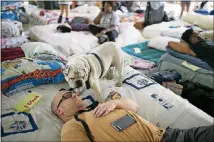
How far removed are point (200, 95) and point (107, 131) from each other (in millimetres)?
823

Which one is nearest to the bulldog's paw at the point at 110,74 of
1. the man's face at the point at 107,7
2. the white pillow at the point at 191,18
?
the man's face at the point at 107,7

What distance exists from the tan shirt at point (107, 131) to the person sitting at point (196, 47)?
88 centimetres

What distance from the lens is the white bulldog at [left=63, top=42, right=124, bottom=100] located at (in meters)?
1.30

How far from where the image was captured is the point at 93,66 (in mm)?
1402

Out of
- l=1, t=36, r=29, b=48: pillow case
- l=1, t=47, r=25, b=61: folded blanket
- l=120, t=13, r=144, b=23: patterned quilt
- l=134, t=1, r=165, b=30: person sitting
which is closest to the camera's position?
l=1, t=47, r=25, b=61: folded blanket

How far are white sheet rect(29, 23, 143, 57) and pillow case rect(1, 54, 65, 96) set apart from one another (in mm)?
700

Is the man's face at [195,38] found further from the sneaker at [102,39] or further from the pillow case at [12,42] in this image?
the pillow case at [12,42]

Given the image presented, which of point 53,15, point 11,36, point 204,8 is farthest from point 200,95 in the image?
point 204,8

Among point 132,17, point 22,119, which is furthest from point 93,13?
point 22,119

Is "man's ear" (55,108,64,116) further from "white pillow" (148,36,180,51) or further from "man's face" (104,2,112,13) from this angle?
"man's face" (104,2,112,13)

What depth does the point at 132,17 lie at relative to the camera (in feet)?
12.9

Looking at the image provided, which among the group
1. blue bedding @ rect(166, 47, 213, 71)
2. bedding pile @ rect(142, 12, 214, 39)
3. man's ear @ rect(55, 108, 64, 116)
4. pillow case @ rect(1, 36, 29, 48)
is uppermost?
bedding pile @ rect(142, 12, 214, 39)

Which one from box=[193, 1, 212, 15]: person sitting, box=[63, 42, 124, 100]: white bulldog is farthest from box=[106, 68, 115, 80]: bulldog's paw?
box=[193, 1, 212, 15]: person sitting

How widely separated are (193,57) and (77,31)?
1.40 meters
